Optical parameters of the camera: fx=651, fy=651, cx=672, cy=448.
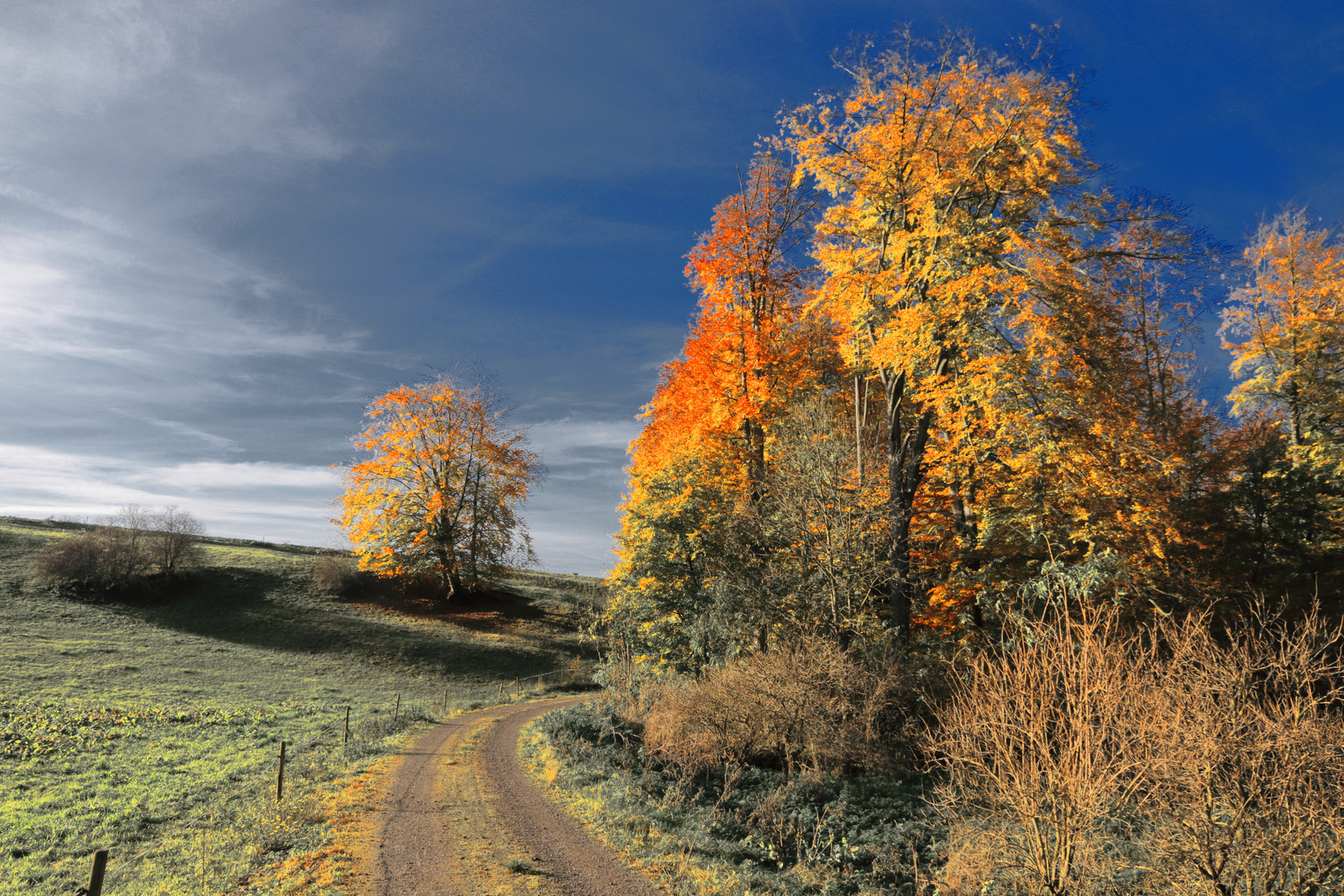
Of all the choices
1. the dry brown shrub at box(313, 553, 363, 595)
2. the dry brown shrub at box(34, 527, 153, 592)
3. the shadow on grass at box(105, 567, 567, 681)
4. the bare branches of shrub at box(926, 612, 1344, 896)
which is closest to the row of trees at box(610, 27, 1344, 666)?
the bare branches of shrub at box(926, 612, 1344, 896)

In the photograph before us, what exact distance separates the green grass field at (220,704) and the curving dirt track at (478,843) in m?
0.84

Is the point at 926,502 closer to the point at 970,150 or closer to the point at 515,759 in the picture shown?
the point at 970,150

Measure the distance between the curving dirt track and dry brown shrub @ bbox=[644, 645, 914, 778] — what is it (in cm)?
408

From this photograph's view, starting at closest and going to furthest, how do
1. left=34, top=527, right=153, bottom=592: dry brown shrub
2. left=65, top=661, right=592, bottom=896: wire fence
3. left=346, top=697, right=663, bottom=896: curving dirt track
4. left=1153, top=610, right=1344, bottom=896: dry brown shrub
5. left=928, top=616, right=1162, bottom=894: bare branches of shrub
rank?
left=1153, top=610, right=1344, bottom=896: dry brown shrub < left=928, top=616, right=1162, bottom=894: bare branches of shrub < left=346, top=697, right=663, bottom=896: curving dirt track < left=65, top=661, right=592, bottom=896: wire fence < left=34, top=527, right=153, bottom=592: dry brown shrub

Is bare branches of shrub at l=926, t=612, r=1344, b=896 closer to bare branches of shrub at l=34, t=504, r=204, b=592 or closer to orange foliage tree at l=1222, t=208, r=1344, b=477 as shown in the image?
orange foliage tree at l=1222, t=208, r=1344, b=477

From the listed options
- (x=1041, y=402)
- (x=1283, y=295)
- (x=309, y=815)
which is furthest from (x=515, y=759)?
(x=1283, y=295)

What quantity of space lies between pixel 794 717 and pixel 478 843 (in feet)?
26.4

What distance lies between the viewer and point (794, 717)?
16.4 m

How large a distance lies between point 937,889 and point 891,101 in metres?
22.5

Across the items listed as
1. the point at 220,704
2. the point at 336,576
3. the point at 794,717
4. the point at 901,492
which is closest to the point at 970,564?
the point at 901,492

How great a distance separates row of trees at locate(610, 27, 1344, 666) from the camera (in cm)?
1856

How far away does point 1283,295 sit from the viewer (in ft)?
99.0

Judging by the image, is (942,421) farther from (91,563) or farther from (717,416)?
(91,563)

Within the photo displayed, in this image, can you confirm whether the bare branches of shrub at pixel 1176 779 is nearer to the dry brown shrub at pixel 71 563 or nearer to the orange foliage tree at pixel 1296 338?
the orange foliage tree at pixel 1296 338
